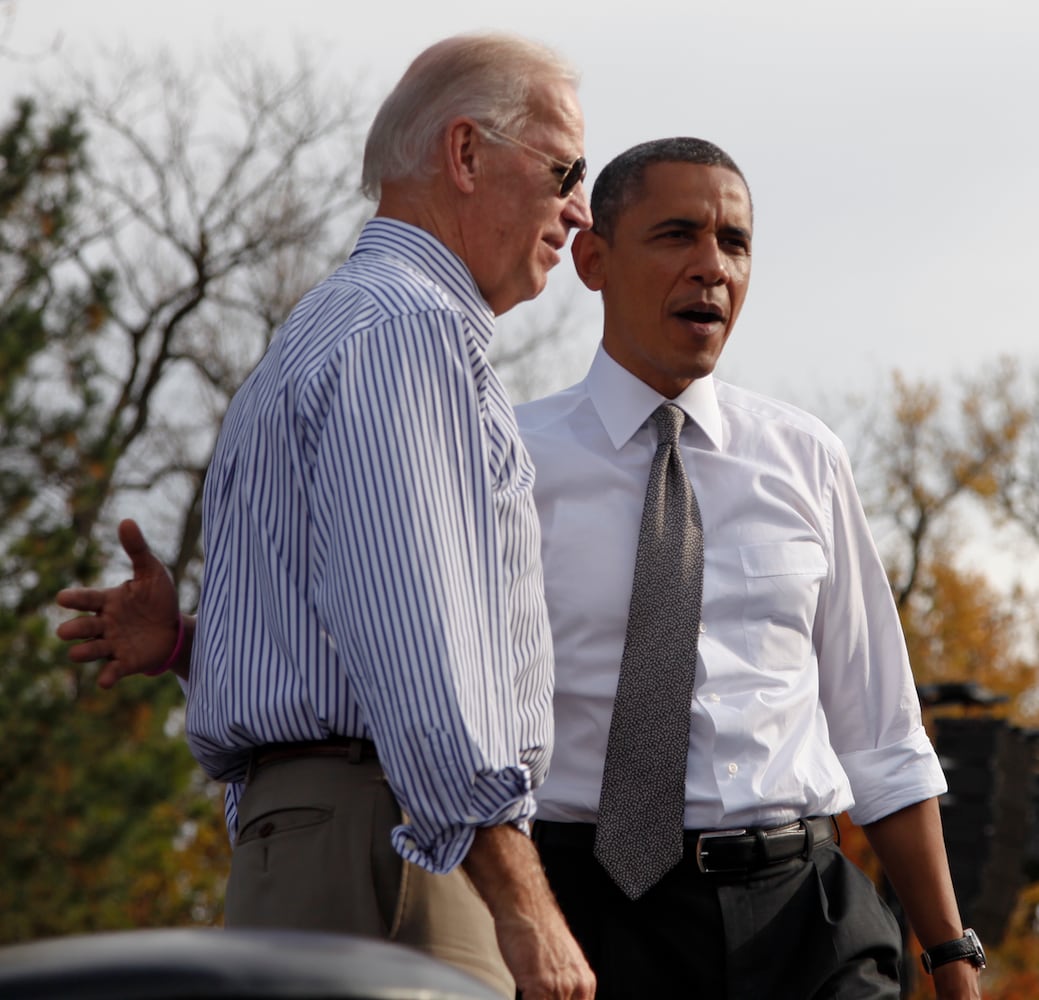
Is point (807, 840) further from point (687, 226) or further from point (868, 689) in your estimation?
point (687, 226)

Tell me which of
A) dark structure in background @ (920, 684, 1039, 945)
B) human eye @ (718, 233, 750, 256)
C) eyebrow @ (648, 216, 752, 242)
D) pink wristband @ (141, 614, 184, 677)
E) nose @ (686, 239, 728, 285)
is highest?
eyebrow @ (648, 216, 752, 242)

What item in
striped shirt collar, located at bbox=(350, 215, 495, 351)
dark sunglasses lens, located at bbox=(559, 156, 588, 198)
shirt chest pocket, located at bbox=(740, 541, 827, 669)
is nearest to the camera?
striped shirt collar, located at bbox=(350, 215, 495, 351)

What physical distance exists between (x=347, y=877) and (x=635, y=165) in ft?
6.34

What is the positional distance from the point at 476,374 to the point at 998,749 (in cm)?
741

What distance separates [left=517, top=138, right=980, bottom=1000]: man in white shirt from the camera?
9.96 feet

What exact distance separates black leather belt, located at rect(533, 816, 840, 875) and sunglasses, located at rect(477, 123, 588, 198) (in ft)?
3.89

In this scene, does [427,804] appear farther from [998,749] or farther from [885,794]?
[998,749]

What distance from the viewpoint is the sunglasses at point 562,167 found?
2.52 m

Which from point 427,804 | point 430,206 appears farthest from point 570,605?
point 427,804

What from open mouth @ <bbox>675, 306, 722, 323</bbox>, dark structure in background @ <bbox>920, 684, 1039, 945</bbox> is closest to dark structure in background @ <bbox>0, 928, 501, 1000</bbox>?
open mouth @ <bbox>675, 306, 722, 323</bbox>

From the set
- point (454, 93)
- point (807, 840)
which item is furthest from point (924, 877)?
point (454, 93)

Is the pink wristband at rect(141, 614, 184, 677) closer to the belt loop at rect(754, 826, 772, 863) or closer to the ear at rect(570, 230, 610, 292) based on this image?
the belt loop at rect(754, 826, 772, 863)

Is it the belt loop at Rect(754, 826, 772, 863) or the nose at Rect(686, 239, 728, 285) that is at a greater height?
the nose at Rect(686, 239, 728, 285)

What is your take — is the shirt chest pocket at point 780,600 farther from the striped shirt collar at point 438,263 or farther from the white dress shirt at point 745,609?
the striped shirt collar at point 438,263
